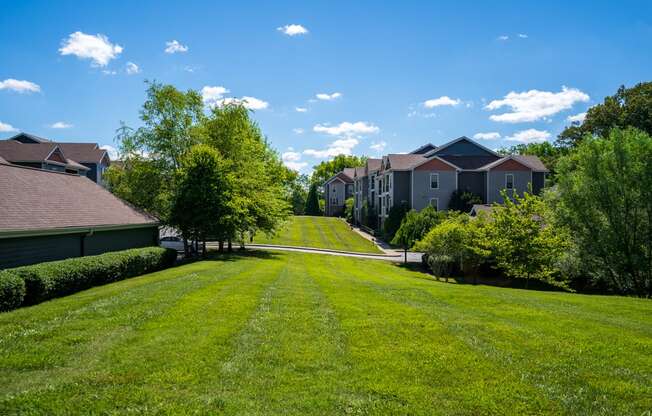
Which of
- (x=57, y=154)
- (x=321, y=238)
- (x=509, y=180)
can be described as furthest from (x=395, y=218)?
(x=57, y=154)

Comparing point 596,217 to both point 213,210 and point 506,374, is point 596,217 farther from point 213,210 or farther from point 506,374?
point 213,210

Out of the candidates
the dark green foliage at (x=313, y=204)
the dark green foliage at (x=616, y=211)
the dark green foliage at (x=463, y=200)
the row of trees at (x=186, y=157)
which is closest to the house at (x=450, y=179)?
the dark green foliage at (x=463, y=200)

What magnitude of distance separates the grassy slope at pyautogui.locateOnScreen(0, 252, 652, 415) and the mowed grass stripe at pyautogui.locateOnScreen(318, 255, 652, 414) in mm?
31

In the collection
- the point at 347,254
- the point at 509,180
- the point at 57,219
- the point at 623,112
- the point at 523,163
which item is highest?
the point at 623,112

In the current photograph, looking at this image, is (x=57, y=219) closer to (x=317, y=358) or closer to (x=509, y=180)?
(x=317, y=358)

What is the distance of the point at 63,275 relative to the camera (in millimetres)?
13656

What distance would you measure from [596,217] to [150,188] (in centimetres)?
2937

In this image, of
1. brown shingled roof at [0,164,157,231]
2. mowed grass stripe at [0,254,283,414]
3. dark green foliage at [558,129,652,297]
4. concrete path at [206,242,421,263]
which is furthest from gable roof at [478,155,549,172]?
mowed grass stripe at [0,254,283,414]

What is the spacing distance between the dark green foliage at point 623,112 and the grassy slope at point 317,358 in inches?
2062

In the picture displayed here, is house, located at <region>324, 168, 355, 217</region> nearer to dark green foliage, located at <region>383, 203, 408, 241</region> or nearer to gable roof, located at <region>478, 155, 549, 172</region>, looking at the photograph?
dark green foliage, located at <region>383, 203, 408, 241</region>

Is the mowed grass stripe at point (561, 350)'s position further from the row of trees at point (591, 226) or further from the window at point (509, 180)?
the window at point (509, 180)

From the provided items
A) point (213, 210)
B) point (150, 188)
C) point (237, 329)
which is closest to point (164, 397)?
point (237, 329)

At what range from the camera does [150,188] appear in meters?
30.6

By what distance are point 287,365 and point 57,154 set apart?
50133mm
